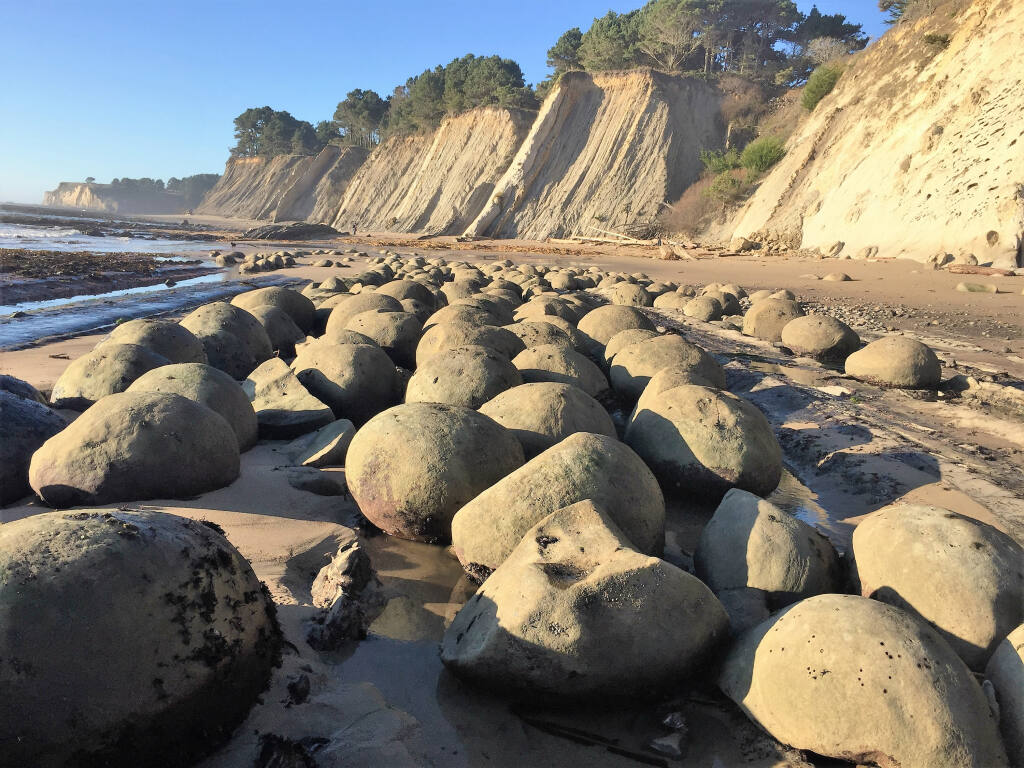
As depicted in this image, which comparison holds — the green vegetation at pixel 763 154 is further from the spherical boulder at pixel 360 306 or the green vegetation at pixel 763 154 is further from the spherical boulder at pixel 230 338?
the spherical boulder at pixel 230 338

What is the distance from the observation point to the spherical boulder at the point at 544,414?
4262 mm

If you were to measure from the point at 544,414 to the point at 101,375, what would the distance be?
3.59 meters

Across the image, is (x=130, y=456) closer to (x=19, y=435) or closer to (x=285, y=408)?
(x=19, y=435)

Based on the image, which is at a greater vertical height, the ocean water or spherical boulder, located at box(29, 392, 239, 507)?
the ocean water

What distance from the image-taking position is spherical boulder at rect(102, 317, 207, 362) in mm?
5977

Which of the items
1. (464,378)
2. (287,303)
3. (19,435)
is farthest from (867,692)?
(287,303)

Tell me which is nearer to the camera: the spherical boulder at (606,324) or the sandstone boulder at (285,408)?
the sandstone boulder at (285,408)

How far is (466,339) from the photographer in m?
6.04

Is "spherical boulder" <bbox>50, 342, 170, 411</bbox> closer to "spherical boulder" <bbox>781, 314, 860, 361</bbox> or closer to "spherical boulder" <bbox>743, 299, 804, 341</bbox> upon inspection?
"spherical boulder" <bbox>781, 314, 860, 361</bbox>

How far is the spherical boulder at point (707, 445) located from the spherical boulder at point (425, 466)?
45.0 inches

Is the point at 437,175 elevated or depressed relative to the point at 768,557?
elevated

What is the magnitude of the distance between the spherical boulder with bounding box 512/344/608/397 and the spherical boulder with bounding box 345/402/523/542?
5.33ft

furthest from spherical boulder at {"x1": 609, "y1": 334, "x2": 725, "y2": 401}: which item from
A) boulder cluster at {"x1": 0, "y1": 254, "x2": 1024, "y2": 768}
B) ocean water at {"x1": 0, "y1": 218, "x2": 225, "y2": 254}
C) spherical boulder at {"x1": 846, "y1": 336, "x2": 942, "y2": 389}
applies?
ocean water at {"x1": 0, "y1": 218, "x2": 225, "y2": 254}

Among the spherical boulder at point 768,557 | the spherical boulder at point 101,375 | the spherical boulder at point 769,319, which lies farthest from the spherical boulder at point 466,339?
the spherical boulder at point 769,319
